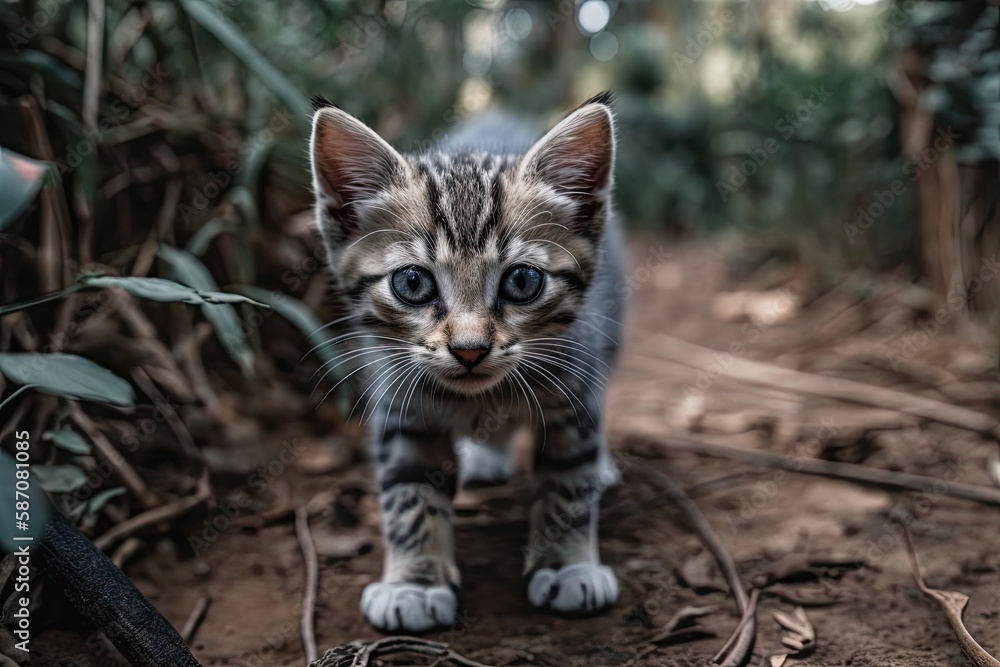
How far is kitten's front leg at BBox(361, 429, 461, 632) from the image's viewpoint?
2199 mm

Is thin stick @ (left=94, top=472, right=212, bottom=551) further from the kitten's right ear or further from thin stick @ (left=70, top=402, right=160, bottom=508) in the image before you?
the kitten's right ear

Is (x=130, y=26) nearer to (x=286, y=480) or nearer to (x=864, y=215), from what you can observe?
(x=286, y=480)

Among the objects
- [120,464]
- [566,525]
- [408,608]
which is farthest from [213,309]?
[566,525]

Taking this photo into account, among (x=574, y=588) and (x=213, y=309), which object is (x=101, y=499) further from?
(x=574, y=588)

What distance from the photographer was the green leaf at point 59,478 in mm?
2133

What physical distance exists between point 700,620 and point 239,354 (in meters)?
1.59

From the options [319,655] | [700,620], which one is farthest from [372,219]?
[700,620]

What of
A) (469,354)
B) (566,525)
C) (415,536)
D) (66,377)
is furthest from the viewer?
(566,525)

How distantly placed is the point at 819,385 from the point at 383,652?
2698 mm

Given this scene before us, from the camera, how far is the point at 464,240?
2.13 metres

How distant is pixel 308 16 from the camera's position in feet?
13.1

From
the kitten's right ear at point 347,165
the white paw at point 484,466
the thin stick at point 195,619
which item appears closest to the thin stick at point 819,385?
the white paw at point 484,466

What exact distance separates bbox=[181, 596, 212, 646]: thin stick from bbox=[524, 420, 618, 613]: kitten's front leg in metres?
0.94

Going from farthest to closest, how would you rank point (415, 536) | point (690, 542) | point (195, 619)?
point (690, 542)
point (415, 536)
point (195, 619)
